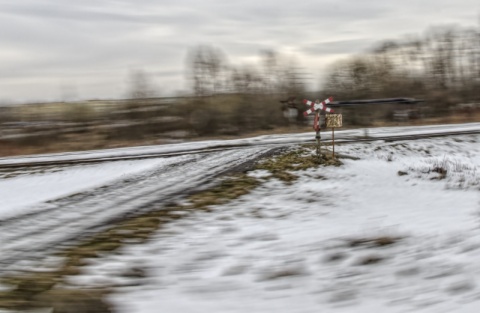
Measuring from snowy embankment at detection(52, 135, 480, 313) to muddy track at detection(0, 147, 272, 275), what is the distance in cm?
127

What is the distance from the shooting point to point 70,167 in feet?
56.0

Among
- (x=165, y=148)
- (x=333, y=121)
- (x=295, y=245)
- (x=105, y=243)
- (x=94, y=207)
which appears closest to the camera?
(x=295, y=245)

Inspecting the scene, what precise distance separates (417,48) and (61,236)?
179 ft

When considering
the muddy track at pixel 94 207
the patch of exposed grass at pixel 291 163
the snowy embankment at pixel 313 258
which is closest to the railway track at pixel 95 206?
the muddy track at pixel 94 207

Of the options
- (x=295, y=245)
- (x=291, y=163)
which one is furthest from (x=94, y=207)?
(x=291, y=163)

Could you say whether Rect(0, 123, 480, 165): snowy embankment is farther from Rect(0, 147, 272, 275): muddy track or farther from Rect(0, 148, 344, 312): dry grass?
Rect(0, 148, 344, 312): dry grass

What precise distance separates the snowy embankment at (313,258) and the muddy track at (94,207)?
1.27 metres

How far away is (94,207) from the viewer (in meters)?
9.06

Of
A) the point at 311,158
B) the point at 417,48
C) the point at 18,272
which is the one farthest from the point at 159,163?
the point at 417,48

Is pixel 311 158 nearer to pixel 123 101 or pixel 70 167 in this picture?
pixel 70 167

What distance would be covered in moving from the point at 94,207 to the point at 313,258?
5445 mm

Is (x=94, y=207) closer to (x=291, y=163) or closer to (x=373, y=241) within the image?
(x=373, y=241)

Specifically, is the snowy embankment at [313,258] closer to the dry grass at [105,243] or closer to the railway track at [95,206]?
the dry grass at [105,243]

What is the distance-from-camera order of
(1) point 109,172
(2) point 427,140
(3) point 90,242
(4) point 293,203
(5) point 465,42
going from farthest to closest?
1. (5) point 465,42
2. (2) point 427,140
3. (1) point 109,172
4. (4) point 293,203
5. (3) point 90,242
